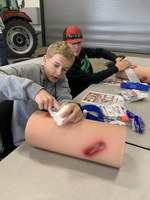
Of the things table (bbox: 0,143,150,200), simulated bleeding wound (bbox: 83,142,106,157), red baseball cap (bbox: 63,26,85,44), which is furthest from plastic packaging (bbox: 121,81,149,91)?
simulated bleeding wound (bbox: 83,142,106,157)

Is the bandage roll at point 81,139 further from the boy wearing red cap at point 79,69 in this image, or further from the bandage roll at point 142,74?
the bandage roll at point 142,74

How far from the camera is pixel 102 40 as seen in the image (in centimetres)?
374

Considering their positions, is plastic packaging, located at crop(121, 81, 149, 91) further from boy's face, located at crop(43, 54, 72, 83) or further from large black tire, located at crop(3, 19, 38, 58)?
large black tire, located at crop(3, 19, 38, 58)

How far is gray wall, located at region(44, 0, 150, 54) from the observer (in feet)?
11.1

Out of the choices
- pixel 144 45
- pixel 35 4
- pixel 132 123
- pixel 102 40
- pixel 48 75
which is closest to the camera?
pixel 132 123

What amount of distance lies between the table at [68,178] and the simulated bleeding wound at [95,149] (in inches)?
2.0

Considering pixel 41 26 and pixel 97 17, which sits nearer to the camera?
pixel 97 17

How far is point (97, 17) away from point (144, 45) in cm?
102

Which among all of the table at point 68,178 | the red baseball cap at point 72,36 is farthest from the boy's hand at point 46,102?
the red baseball cap at point 72,36

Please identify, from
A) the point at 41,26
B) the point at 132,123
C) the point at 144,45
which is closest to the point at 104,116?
the point at 132,123

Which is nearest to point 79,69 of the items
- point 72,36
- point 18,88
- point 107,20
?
point 72,36

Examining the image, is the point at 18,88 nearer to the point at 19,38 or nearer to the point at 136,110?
the point at 136,110

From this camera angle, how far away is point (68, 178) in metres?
0.56

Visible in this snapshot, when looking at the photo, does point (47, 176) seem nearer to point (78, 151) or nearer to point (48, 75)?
point (78, 151)
